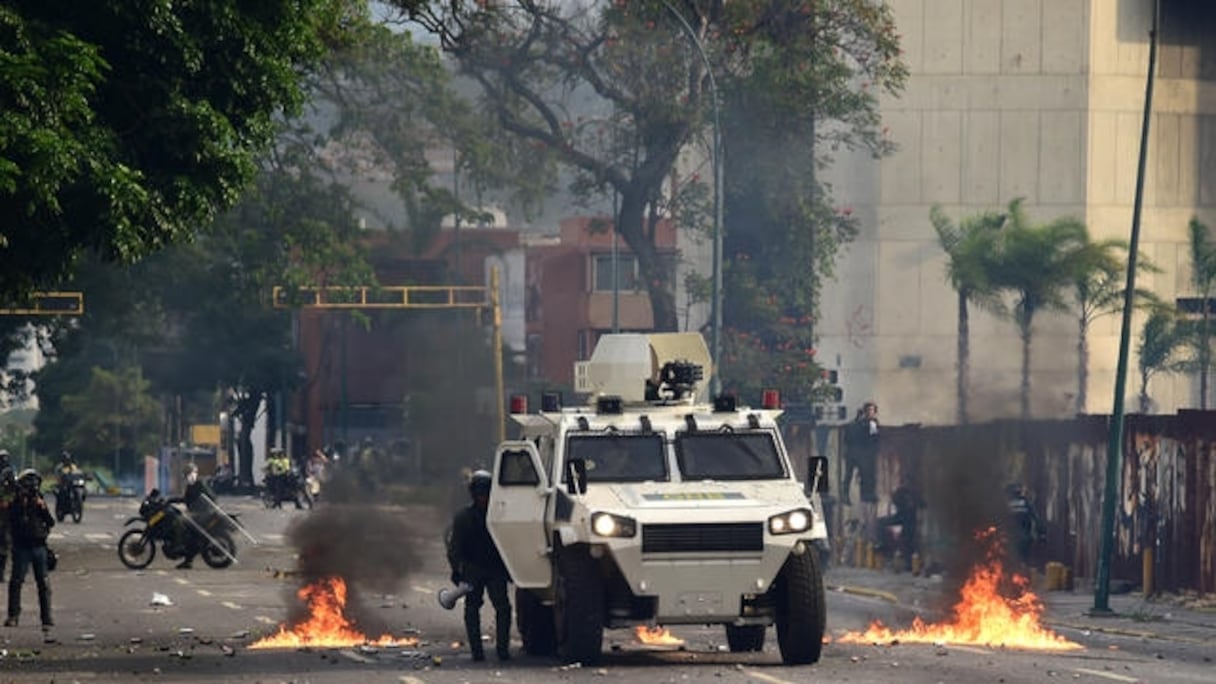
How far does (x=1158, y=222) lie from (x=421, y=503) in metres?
59.8

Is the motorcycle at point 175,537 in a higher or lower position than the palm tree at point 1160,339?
Answer: lower

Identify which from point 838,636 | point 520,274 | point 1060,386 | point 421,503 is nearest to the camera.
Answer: point 838,636

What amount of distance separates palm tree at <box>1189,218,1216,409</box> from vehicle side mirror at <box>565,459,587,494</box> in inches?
2255

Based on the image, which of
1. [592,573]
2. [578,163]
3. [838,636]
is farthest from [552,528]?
[578,163]

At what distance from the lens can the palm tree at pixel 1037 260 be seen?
77.4 m

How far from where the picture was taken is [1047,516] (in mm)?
42781

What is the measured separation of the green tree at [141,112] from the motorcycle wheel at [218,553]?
2016 centimetres

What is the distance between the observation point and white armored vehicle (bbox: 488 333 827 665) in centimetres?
2291

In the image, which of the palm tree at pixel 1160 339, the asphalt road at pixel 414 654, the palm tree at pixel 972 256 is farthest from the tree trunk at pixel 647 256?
the palm tree at pixel 1160 339

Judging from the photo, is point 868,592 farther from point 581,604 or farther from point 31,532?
point 581,604

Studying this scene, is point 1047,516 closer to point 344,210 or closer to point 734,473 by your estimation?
point 734,473

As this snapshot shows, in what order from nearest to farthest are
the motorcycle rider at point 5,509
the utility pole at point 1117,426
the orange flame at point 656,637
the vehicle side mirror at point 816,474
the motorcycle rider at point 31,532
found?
the vehicle side mirror at point 816,474, the orange flame at point 656,637, the motorcycle rider at point 31,532, the motorcycle rider at point 5,509, the utility pole at point 1117,426

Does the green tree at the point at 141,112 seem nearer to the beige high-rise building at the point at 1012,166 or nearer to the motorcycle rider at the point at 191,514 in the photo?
the motorcycle rider at the point at 191,514

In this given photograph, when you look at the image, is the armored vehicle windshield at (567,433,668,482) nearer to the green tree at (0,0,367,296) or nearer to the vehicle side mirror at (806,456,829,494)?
the vehicle side mirror at (806,456,829,494)
